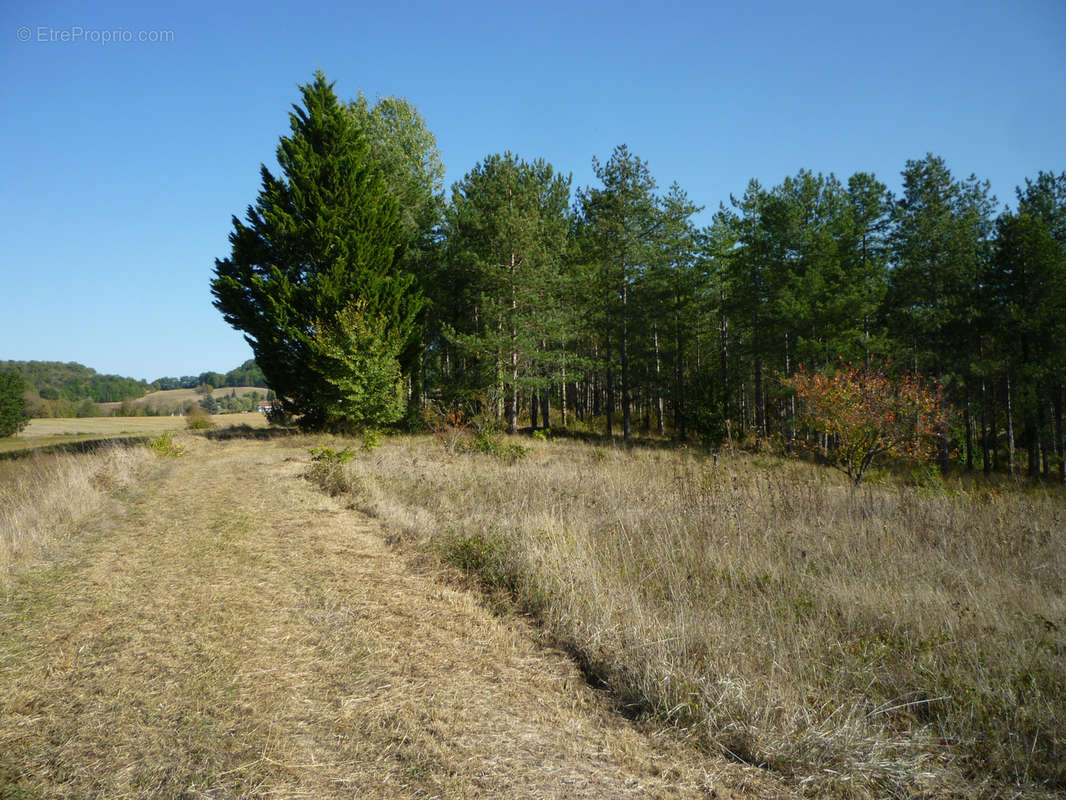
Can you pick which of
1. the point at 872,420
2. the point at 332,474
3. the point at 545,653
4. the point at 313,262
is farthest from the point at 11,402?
the point at 872,420

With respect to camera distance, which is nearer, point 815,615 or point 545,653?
point 545,653

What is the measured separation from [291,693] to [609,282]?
25.0 meters

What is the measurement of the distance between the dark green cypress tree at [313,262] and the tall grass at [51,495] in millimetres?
6511

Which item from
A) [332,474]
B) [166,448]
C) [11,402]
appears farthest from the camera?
[11,402]

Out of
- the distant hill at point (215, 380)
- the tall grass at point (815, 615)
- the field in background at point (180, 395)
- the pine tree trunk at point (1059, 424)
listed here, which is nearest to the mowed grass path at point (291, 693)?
the tall grass at point (815, 615)

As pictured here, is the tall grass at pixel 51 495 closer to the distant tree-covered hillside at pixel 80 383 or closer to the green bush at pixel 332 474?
the green bush at pixel 332 474

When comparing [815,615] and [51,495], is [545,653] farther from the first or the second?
[51,495]

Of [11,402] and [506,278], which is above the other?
[506,278]

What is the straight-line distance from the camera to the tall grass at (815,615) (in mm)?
2656

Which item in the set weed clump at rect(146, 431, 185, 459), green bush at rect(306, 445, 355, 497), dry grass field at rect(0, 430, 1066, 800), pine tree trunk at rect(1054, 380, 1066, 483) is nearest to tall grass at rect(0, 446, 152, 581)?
dry grass field at rect(0, 430, 1066, 800)

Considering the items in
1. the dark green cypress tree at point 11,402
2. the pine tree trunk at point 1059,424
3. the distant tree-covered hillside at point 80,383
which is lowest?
the pine tree trunk at point 1059,424

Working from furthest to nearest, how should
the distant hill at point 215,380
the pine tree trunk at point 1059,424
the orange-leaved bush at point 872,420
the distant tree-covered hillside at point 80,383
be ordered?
the distant hill at point 215,380 → the distant tree-covered hillside at point 80,383 → the pine tree trunk at point 1059,424 → the orange-leaved bush at point 872,420

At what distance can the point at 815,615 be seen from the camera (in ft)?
13.5

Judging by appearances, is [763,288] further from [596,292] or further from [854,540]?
[854,540]
